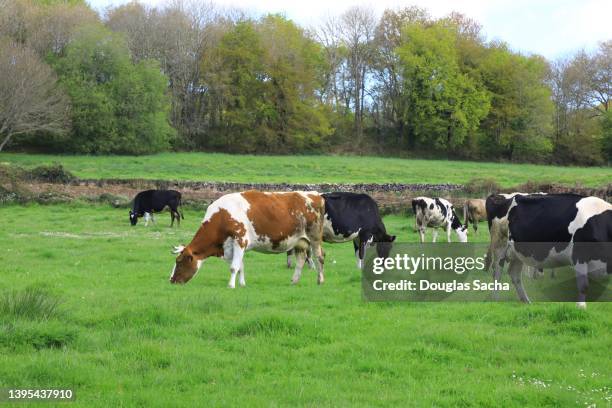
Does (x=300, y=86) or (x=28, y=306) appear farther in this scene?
(x=300, y=86)

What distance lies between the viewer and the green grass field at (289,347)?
7605 millimetres

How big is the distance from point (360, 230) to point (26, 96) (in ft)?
149

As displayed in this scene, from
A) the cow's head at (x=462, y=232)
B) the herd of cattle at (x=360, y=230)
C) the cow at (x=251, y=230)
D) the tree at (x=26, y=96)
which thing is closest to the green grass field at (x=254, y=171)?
the tree at (x=26, y=96)

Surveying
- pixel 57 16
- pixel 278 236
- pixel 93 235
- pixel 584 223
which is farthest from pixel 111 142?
pixel 584 223

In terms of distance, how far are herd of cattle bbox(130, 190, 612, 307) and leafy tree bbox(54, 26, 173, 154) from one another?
160 feet

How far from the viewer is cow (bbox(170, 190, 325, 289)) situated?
1461 centimetres

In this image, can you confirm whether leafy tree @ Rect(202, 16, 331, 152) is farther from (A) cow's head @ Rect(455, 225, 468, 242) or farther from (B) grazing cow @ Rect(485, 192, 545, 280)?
(B) grazing cow @ Rect(485, 192, 545, 280)

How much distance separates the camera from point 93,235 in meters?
24.4

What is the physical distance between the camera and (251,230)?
48.8ft

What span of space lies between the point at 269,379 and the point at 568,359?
3.97 m

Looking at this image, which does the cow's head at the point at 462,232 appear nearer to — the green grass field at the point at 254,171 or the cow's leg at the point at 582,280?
the cow's leg at the point at 582,280

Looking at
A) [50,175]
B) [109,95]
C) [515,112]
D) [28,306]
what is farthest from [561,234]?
[515,112]

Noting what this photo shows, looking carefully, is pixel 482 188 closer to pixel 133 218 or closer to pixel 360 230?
pixel 133 218

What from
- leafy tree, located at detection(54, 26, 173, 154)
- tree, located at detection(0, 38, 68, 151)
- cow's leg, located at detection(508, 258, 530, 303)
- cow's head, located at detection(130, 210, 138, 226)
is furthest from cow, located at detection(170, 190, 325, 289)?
leafy tree, located at detection(54, 26, 173, 154)
